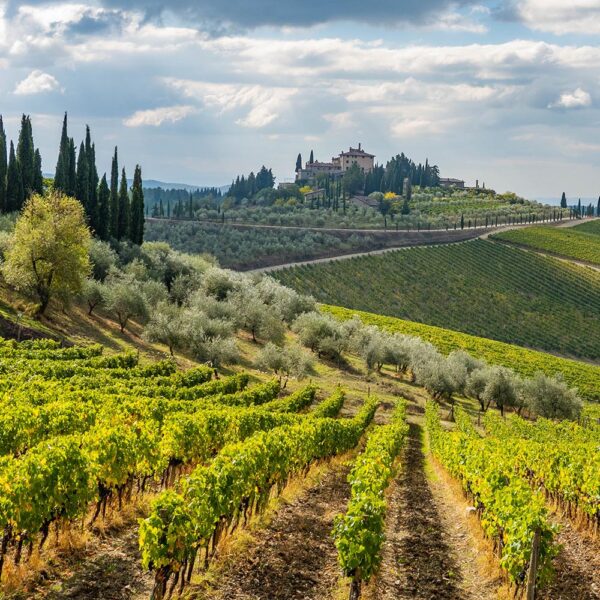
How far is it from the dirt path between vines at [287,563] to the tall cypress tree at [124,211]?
194 ft

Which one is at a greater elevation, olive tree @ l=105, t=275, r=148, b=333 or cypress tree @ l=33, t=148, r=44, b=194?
cypress tree @ l=33, t=148, r=44, b=194

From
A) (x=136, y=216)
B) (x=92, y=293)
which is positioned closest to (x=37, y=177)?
(x=136, y=216)

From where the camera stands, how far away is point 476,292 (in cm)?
11419

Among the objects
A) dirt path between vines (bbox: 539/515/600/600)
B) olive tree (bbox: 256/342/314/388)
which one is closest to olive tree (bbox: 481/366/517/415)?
olive tree (bbox: 256/342/314/388)

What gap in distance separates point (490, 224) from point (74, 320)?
5418 inches

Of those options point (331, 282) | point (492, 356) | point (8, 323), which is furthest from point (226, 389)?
point (331, 282)

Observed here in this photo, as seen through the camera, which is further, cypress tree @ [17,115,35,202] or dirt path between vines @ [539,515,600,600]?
cypress tree @ [17,115,35,202]

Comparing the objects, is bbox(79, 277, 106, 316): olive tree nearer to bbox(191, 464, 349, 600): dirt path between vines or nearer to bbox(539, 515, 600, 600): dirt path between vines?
bbox(191, 464, 349, 600): dirt path between vines

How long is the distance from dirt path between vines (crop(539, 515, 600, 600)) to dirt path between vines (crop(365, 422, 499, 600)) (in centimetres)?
140

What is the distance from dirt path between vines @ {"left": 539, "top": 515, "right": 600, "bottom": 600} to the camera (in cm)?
1557

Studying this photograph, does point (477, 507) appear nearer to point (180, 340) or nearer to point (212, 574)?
point (212, 574)

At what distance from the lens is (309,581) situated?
1497 cm

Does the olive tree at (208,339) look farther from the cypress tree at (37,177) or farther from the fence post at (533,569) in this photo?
the fence post at (533,569)

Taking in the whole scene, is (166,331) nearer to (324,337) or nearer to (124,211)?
(324,337)
